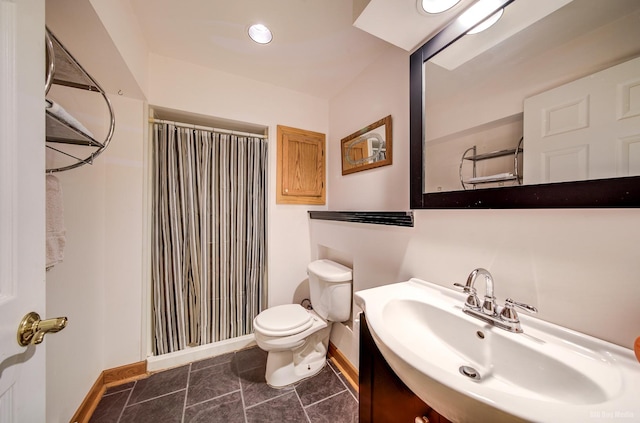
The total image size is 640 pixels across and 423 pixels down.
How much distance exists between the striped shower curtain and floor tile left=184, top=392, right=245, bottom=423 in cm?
Result: 52

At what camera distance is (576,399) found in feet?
1.67

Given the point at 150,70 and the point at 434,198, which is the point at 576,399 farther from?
the point at 150,70

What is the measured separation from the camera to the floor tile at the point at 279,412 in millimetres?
1229

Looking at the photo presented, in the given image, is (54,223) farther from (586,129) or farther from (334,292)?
(586,129)

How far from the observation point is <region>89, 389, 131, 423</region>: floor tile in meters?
1.23

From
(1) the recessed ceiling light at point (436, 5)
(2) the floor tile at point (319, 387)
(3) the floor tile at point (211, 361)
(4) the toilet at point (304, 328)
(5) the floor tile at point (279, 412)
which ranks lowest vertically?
(2) the floor tile at point (319, 387)

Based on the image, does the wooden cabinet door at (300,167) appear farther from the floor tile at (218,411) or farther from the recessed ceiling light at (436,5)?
the floor tile at (218,411)

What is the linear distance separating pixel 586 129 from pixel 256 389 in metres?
2.03

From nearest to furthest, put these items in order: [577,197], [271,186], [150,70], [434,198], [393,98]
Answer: [577,197] → [434,198] → [393,98] → [150,70] → [271,186]

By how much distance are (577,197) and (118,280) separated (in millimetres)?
2353

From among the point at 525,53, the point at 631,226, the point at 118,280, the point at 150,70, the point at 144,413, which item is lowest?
the point at 144,413

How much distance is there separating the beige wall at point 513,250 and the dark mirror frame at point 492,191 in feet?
0.19

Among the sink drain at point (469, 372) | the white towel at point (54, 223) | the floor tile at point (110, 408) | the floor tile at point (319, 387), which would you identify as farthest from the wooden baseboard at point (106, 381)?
the sink drain at point (469, 372)

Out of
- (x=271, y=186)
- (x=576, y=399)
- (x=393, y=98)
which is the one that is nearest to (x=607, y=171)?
(x=576, y=399)
